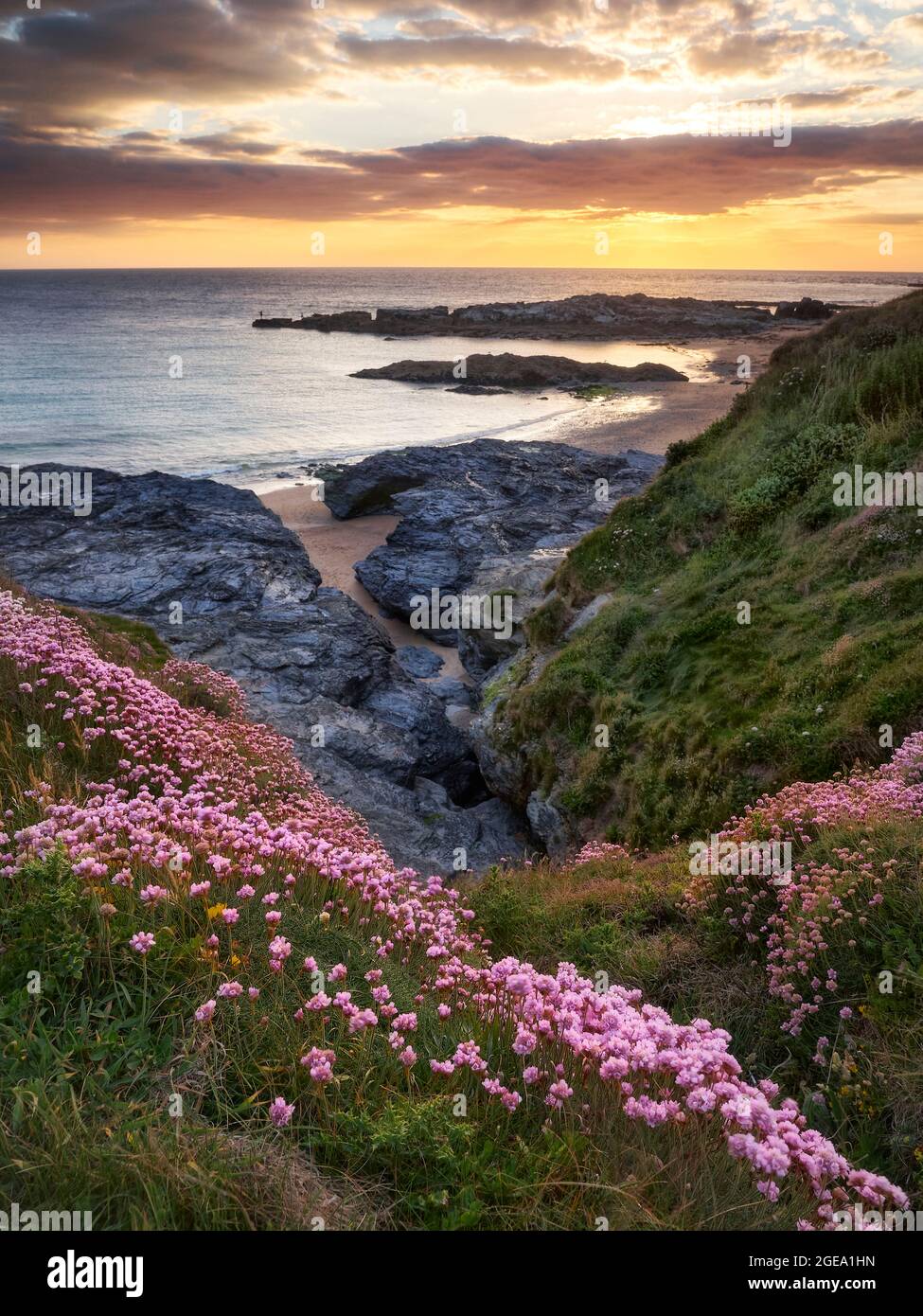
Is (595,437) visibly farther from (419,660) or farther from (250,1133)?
(250,1133)

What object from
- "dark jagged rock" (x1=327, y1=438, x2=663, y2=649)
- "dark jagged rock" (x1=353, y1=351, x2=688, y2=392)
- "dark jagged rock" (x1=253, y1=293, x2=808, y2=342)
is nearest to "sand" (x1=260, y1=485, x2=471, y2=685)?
"dark jagged rock" (x1=327, y1=438, x2=663, y2=649)

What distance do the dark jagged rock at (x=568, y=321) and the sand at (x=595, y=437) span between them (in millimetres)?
22436

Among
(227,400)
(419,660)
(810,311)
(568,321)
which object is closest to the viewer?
(419,660)

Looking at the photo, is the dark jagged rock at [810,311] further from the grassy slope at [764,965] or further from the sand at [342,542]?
the grassy slope at [764,965]

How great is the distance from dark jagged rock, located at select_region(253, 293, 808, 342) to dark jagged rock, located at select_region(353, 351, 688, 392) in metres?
37.3

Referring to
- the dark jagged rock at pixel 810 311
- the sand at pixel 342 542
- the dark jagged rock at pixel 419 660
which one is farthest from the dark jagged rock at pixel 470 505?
the dark jagged rock at pixel 810 311

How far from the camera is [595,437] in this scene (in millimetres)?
51594

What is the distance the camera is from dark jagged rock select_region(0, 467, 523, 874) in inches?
533

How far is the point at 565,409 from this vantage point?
65.4 m

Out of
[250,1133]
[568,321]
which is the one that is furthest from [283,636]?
[568,321]

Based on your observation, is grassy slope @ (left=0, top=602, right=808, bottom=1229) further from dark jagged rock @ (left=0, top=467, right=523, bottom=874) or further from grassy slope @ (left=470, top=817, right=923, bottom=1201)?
dark jagged rock @ (left=0, top=467, right=523, bottom=874)

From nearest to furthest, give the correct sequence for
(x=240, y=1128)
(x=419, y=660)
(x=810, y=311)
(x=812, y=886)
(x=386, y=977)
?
(x=240, y=1128), (x=386, y=977), (x=812, y=886), (x=419, y=660), (x=810, y=311)

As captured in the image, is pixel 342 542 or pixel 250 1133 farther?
pixel 342 542

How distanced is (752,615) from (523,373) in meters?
73.8
